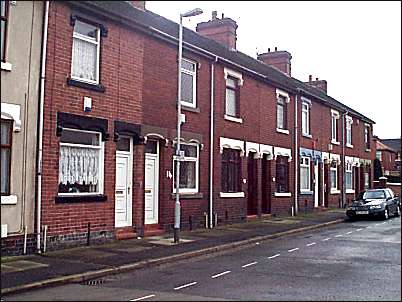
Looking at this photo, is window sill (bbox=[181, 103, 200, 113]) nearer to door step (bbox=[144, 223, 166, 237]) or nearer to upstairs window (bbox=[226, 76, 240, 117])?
Answer: upstairs window (bbox=[226, 76, 240, 117])

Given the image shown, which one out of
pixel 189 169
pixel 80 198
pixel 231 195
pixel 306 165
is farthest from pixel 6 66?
pixel 306 165

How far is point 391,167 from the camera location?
65.4 m

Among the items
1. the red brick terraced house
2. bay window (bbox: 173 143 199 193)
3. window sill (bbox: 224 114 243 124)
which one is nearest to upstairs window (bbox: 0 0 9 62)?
the red brick terraced house

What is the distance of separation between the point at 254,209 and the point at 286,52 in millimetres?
11984

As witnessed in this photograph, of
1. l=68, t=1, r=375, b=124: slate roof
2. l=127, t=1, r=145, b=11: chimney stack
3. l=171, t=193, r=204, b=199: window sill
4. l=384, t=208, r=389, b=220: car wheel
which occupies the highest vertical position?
l=127, t=1, r=145, b=11: chimney stack

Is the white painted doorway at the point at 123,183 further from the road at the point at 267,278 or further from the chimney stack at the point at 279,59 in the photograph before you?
the chimney stack at the point at 279,59

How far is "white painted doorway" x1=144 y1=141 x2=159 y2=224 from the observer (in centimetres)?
1645

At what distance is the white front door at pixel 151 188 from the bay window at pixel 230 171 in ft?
13.6

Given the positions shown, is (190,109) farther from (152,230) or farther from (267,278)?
(267,278)

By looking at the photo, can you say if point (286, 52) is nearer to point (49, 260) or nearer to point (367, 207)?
point (367, 207)

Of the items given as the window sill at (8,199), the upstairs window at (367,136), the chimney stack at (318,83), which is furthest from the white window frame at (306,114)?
the window sill at (8,199)

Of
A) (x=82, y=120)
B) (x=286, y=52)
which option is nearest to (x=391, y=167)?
(x=286, y=52)

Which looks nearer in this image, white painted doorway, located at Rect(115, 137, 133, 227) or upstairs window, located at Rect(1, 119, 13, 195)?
upstairs window, located at Rect(1, 119, 13, 195)

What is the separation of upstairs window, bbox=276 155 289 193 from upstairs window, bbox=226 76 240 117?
434 centimetres
